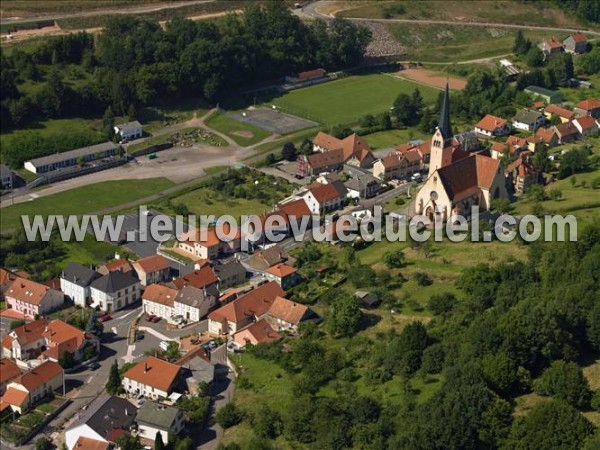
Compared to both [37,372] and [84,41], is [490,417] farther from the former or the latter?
[84,41]

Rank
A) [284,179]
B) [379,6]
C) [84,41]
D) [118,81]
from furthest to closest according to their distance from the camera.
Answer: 1. [379,6]
2. [84,41]
3. [118,81]
4. [284,179]

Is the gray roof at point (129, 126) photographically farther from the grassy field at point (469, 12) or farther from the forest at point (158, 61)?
the grassy field at point (469, 12)

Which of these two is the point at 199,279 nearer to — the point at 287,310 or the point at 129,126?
the point at 287,310

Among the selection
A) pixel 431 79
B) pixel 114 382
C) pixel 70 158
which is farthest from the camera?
pixel 431 79

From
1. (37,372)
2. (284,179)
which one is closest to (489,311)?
(37,372)

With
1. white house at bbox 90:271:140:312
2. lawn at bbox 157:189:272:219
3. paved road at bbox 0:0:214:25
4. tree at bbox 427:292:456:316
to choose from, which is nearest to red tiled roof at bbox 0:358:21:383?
white house at bbox 90:271:140:312

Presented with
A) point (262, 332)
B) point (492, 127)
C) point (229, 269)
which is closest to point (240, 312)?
point (262, 332)

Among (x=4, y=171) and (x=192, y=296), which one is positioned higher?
(x=4, y=171)
